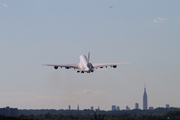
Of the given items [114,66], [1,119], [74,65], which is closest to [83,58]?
[74,65]

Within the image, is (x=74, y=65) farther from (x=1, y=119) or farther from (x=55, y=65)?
(x=1, y=119)

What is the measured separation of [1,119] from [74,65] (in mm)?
69250

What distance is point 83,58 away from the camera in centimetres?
17400

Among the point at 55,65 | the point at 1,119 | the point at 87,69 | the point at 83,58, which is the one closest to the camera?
the point at 1,119

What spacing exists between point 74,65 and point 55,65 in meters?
9.51

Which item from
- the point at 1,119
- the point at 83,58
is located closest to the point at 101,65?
the point at 83,58

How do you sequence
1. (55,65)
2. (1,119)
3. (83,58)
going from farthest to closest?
(83,58), (55,65), (1,119)

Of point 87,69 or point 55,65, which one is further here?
point 55,65

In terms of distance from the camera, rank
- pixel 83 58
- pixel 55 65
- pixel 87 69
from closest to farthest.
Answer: pixel 87 69
pixel 55 65
pixel 83 58

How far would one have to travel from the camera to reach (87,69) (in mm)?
150625

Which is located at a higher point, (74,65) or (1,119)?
(74,65)

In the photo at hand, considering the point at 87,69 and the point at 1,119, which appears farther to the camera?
the point at 87,69

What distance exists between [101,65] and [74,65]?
1491cm

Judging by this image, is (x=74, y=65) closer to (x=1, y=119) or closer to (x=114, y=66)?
(x=114, y=66)
